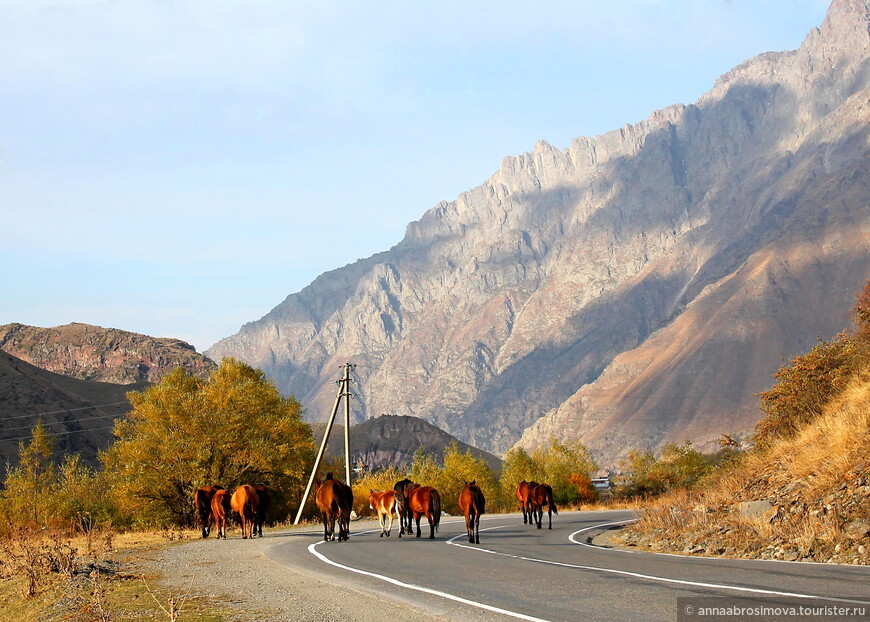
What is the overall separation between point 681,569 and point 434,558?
590 cm

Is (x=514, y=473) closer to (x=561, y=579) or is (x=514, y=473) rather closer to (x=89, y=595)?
(x=561, y=579)

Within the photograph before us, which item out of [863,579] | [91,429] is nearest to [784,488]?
[863,579]

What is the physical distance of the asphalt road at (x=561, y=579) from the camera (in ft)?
36.7

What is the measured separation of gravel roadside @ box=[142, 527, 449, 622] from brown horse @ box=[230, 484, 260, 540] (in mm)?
5464

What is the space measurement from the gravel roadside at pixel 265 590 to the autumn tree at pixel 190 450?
1802cm

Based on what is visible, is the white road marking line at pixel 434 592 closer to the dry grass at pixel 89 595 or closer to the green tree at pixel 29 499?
the dry grass at pixel 89 595

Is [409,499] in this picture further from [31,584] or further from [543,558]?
[31,584]

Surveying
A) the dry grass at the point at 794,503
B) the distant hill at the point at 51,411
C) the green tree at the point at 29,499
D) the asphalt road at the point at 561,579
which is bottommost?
the asphalt road at the point at 561,579

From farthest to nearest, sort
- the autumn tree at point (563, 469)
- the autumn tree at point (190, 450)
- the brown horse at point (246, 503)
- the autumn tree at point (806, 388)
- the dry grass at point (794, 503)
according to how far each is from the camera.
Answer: the autumn tree at point (563, 469) → the autumn tree at point (190, 450) → the autumn tree at point (806, 388) → the brown horse at point (246, 503) → the dry grass at point (794, 503)

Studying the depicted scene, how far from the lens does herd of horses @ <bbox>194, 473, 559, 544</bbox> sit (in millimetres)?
26109

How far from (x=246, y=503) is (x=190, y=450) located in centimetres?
1302

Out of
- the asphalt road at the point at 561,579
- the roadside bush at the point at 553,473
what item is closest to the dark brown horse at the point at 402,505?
the asphalt road at the point at 561,579

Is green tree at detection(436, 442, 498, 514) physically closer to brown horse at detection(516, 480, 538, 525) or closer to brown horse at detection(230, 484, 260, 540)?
brown horse at detection(516, 480, 538, 525)

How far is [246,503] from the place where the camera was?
97.2 ft
